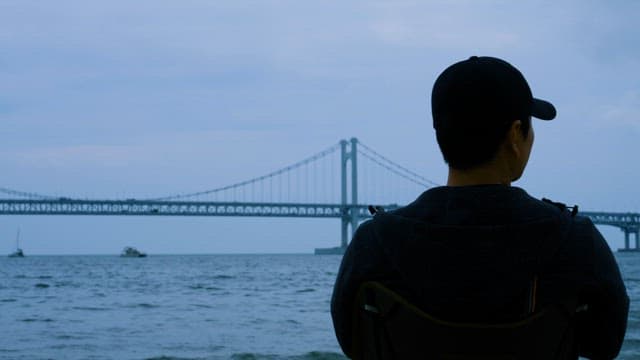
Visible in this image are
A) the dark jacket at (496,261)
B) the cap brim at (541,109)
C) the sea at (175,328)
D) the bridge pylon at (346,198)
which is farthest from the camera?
the bridge pylon at (346,198)

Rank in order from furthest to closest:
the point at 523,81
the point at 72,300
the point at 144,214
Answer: the point at 144,214, the point at 72,300, the point at 523,81

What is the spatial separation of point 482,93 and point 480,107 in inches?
0.9

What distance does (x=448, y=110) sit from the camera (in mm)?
1561

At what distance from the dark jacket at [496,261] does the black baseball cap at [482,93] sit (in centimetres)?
12

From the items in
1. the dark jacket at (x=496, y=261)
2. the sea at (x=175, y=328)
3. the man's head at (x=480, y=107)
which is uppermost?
the man's head at (x=480, y=107)

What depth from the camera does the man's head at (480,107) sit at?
1.54 m

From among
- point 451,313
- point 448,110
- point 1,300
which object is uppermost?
point 448,110

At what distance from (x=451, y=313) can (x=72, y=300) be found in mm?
22911

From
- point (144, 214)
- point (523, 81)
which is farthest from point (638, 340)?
point (144, 214)

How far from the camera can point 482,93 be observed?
60.5 inches

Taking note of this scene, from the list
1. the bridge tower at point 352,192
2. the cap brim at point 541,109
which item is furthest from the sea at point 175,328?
the bridge tower at point 352,192

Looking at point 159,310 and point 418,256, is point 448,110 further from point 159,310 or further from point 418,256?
point 159,310

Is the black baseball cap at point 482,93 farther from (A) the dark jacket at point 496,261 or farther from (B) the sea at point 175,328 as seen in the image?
(B) the sea at point 175,328

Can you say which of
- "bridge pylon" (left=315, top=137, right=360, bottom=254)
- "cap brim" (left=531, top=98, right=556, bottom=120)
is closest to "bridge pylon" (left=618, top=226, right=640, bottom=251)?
"bridge pylon" (left=315, top=137, right=360, bottom=254)
